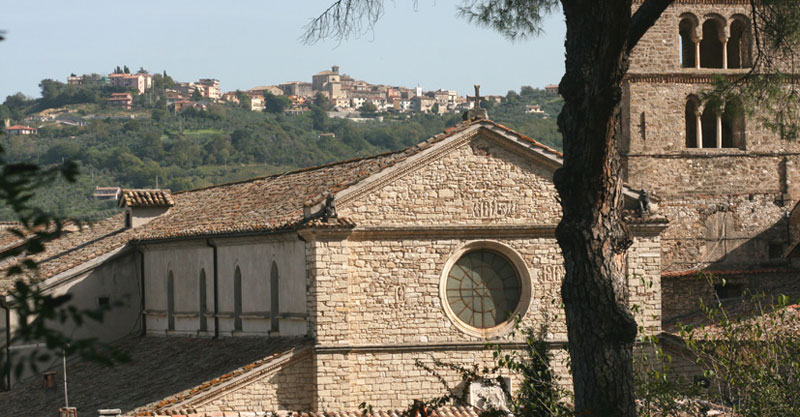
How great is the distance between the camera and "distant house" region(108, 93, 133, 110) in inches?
6250

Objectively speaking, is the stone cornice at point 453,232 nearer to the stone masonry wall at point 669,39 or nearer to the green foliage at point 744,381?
the green foliage at point 744,381

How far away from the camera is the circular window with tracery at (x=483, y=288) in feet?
86.3

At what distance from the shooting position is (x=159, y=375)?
28.5 meters

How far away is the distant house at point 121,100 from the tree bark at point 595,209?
150683mm

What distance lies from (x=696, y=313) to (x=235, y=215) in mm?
15709

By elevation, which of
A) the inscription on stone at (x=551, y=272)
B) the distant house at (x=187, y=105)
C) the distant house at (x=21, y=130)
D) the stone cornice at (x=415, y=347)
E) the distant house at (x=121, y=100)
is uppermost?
the distant house at (x=121, y=100)

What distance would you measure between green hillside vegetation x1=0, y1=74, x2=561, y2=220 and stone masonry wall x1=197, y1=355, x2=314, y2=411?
193 ft

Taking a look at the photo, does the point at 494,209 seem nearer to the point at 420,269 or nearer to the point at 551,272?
the point at 551,272

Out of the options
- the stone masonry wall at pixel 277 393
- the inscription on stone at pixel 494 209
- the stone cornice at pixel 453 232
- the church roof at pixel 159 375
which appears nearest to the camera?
the stone masonry wall at pixel 277 393

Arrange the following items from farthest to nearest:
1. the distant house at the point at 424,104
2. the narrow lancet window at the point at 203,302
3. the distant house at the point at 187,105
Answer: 1. the distant house at the point at 424,104
2. the distant house at the point at 187,105
3. the narrow lancet window at the point at 203,302

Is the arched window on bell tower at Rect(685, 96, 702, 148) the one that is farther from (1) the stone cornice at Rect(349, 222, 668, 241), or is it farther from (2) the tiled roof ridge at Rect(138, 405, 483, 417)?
(2) the tiled roof ridge at Rect(138, 405, 483, 417)

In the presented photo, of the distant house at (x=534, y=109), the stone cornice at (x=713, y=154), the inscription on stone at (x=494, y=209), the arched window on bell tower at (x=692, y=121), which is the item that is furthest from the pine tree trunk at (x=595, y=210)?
the distant house at (x=534, y=109)

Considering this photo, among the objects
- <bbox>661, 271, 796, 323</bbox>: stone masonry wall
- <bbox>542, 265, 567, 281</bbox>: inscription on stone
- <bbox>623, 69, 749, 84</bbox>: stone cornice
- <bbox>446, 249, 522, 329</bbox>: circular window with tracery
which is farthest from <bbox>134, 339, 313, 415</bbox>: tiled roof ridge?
<bbox>623, 69, 749, 84</bbox>: stone cornice

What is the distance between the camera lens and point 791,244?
41.2 m
